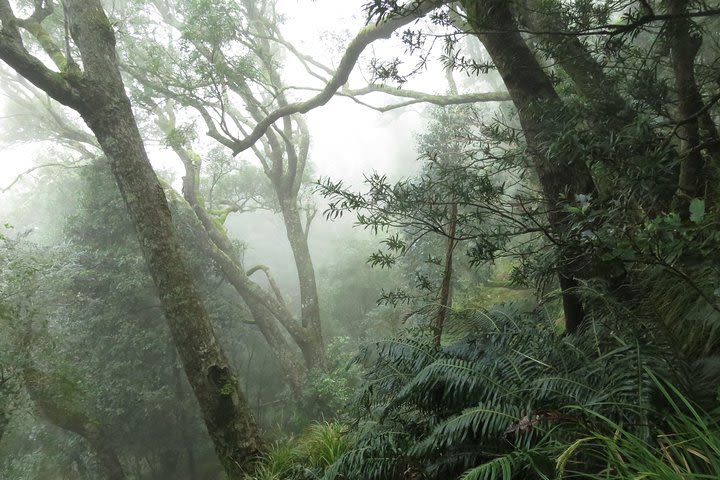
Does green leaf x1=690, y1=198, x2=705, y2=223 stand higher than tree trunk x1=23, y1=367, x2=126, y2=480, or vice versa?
green leaf x1=690, y1=198, x2=705, y2=223

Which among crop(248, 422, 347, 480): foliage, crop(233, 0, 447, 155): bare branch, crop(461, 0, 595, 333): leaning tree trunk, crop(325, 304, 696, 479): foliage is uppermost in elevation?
crop(233, 0, 447, 155): bare branch

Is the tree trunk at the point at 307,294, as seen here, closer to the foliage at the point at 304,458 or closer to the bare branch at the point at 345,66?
the bare branch at the point at 345,66

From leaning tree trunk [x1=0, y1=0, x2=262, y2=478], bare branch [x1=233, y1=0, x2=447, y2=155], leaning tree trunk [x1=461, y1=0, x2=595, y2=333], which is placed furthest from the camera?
bare branch [x1=233, y1=0, x2=447, y2=155]

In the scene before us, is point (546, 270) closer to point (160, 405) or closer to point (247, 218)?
point (160, 405)

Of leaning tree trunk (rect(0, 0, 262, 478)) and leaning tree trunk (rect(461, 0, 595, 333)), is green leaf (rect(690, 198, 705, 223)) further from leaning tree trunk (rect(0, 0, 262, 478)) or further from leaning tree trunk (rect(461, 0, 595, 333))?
leaning tree trunk (rect(0, 0, 262, 478))

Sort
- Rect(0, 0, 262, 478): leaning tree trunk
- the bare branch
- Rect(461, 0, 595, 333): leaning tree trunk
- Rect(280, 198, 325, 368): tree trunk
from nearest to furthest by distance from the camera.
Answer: Rect(461, 0, 595, 333): leaning tree trunk, Rect(0, 0, 262, 478): leaning tree trunk, the bare branch, Rect(280, 198, 325, 368): tree trunk

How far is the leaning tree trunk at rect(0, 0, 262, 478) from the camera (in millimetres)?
4438

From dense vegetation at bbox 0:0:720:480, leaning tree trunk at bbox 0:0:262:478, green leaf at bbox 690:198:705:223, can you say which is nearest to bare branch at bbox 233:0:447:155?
dense vegetation at bbox 0:0:720:480

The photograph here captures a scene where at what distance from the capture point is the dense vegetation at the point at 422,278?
1.98 metres

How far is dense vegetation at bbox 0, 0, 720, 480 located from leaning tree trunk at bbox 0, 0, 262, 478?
0.02 meters

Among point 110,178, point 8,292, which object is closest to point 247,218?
point 110,178

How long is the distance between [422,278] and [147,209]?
3.20 meters

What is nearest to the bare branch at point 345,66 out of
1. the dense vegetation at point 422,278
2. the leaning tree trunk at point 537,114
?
the dense vegetation at point 422,278

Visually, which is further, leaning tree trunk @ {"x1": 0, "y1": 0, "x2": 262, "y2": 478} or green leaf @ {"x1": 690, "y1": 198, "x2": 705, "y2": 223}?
leaning tree trunk @ {"x1": 0, "y1": 0, "x2": 262, "y2": 478}
